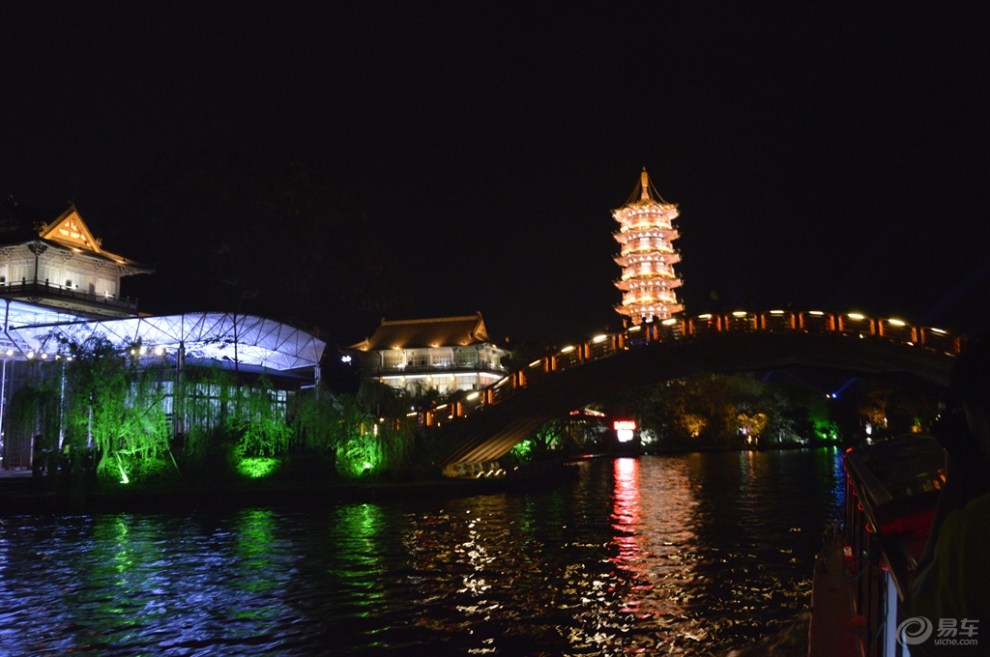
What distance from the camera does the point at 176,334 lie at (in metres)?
27.3

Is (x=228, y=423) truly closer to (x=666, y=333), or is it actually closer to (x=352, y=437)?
(x=352, y=437)

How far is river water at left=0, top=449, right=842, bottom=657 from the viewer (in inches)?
302

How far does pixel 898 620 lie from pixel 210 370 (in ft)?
69.9

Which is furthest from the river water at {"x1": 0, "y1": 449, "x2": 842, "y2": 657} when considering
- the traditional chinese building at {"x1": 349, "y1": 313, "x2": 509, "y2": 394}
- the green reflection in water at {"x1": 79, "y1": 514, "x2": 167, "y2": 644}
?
the traditional chinese building at {"x1": 349, "y1": 313, "x2": 509, "y2": 394}

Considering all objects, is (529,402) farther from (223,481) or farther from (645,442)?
(645,442)

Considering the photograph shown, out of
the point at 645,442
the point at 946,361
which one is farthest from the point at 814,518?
the point at 645,442

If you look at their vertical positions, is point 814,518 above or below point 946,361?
below

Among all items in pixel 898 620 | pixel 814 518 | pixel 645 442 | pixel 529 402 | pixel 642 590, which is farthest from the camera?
pixel 645 442

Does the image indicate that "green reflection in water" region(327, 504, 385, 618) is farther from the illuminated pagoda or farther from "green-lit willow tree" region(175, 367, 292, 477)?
the illuminated pagoda

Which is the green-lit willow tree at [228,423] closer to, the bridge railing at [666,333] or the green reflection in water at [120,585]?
the bridge railing at [666,333]

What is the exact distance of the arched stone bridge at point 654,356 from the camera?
80.1 ft

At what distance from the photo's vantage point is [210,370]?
21969 millimetres

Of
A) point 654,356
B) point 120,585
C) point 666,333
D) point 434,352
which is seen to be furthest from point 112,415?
point 434,352

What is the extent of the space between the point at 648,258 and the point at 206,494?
5556 cm
